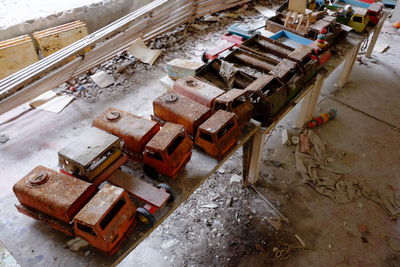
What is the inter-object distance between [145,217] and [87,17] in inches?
157

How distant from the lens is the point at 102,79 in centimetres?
409

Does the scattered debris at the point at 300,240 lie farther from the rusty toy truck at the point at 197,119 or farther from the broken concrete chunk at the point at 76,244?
the broken concrete chunk at the point at 76,244

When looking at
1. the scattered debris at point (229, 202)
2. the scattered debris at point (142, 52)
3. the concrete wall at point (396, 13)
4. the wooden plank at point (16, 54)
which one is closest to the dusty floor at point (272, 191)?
the scattered debris at point (229, 202)

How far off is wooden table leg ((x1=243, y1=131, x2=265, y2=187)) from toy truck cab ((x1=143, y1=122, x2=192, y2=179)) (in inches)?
31.5

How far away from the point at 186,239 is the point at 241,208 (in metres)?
0.58

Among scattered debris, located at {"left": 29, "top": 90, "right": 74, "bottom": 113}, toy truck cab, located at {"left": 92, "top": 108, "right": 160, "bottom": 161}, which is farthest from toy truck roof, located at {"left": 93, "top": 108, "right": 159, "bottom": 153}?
scattered debris, located at {"left": 29, "top": 90, "right": 74, "bottom": 113}

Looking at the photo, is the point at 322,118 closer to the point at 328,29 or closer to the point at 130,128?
the point at 328,29

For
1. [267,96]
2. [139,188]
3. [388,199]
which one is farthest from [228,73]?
[388,199]

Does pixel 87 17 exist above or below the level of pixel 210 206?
above

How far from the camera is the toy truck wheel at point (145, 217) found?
156 cm

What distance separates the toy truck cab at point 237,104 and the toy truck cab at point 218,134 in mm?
82

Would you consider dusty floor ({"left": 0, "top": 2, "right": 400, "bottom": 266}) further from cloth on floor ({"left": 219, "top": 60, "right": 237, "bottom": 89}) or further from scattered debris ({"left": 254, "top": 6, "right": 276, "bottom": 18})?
scattered debris ({"left": 254, "top": 6, "right": 276, "bottom": 18})

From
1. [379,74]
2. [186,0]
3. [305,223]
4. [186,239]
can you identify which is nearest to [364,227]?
[305,223]

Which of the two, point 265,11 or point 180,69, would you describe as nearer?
point 180,69
